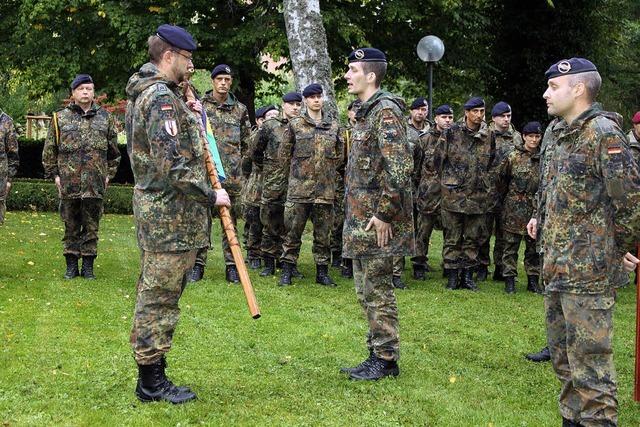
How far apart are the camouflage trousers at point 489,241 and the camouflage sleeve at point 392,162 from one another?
17.8 ft

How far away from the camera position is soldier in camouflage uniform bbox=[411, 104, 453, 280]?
1186cm

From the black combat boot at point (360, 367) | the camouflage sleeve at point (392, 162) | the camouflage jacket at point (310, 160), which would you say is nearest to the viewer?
the camouflage sleeve at point (392, 162)

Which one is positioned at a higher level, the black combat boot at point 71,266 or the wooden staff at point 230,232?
the wooden staff at point 230,232

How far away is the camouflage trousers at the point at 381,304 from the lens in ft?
21.1

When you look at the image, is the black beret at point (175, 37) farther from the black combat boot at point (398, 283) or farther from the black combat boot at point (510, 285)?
the black combat boot at point (510, 285)

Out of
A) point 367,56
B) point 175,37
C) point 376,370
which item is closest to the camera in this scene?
point 175,37

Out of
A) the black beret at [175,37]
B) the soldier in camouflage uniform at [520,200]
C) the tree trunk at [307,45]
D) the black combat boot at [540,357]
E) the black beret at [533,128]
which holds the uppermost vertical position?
the tree trunk at [307,45]

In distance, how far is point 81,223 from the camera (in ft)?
34.7

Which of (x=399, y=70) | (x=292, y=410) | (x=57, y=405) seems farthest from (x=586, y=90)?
(x=399, y=70)

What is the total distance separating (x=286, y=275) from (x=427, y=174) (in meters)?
2.66

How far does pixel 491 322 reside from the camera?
8.93 meters

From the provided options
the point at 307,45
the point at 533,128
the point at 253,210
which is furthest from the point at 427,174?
the point at 307,45

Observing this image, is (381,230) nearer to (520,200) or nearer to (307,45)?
(520,200)

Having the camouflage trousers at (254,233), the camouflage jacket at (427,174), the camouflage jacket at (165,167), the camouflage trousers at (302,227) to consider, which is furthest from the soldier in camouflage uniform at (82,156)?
the camouflage jacket at (165,167)
